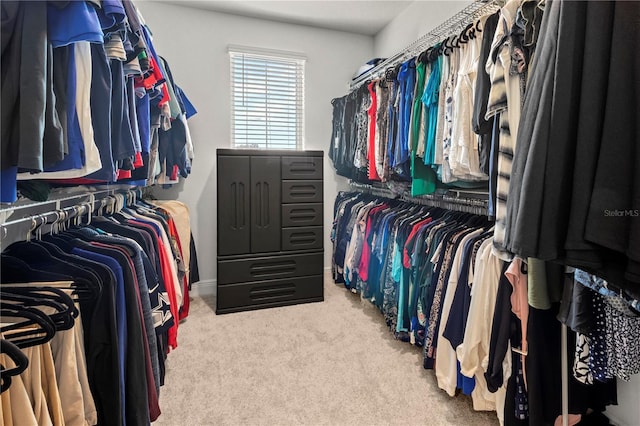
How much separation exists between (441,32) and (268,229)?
1.92 meters

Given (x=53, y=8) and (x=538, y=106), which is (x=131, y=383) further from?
(x=538, y=106)

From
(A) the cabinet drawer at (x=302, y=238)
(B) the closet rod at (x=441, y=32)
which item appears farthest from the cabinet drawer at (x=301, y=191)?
(B) the closet rod at (x=441, y=32)

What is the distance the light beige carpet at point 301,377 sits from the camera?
1.61 meters

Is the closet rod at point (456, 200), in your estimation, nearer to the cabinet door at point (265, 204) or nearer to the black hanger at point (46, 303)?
the cabinet door at point (265, 204)

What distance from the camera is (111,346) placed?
1.01 metres

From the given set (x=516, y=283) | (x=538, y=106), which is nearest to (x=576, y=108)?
(x=538, y=106)

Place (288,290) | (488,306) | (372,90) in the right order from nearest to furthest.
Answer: (488,306) → (372,90) → (288,290)

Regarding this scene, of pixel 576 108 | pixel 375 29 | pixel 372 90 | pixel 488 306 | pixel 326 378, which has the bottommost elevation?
pixel 326 378

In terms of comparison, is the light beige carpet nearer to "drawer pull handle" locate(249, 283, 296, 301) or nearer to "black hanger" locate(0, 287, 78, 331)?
"drawer pull handle" locate(249, 283, 296, 301)

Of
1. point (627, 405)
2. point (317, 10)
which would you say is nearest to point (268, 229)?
point (317, 10)

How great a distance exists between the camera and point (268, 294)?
9.38ft

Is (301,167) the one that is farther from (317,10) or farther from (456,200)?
(317,10)

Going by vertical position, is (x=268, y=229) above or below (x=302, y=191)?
below

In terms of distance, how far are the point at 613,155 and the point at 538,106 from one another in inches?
7.8
